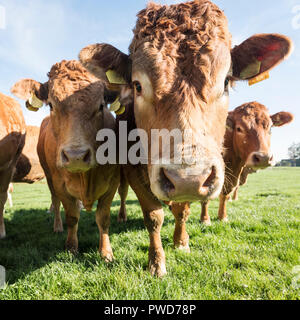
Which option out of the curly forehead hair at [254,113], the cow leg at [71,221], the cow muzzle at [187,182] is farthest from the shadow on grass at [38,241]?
the curly forehead hair at [254,113]

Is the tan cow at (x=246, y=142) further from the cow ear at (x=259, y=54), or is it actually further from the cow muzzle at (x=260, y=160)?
the cow ear at (x=259, y=54)

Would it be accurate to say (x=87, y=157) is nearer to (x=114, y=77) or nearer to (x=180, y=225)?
(x=114, y=77)

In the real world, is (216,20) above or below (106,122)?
above

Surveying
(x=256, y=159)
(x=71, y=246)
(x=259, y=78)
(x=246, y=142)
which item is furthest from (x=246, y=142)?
(x=71, y=246)

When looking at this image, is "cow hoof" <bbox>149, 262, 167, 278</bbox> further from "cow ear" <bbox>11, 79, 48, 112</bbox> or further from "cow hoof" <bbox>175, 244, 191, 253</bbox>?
"cow ear" <bbox>11, 79, 48, 112</bbox>

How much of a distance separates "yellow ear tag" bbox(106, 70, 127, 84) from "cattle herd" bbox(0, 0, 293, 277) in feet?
0.04

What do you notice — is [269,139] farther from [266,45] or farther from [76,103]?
[76,103]

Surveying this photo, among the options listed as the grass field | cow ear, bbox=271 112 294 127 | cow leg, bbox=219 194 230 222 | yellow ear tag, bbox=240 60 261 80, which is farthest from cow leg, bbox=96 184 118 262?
cow ear, bbox=271 112 294 127

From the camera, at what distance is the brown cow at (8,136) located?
394 cm

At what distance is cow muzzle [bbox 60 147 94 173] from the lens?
2537mm

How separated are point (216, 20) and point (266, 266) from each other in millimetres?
2719

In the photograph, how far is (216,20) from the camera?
224 centimetres

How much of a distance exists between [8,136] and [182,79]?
3480 mm
